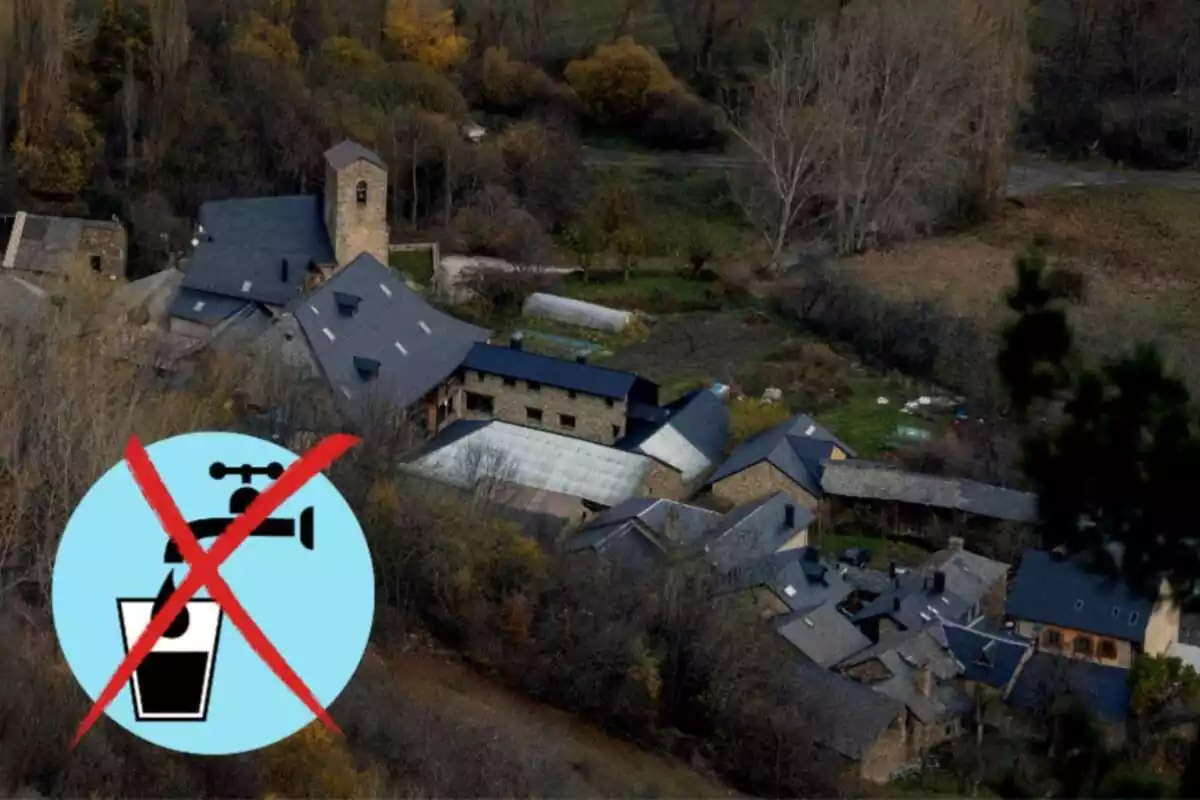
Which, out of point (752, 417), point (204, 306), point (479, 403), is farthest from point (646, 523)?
point (204, 306)

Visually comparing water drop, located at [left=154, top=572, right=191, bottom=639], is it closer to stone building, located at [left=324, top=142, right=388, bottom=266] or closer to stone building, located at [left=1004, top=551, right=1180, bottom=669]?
stone building, located at [left=1004, top=551, right=1180, bottom=669]

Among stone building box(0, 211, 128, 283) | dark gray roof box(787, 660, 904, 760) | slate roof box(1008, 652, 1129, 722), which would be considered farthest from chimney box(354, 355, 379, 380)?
slate roof box(1008, 652, 1129, 722)

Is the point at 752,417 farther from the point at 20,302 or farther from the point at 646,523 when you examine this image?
the point at 20,302

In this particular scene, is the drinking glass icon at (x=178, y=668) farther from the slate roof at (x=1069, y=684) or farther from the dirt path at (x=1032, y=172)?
the dirt path at (x=1032, y=172)

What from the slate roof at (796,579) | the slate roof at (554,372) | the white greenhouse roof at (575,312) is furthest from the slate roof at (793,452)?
the white greenhouse roof at (575,312)

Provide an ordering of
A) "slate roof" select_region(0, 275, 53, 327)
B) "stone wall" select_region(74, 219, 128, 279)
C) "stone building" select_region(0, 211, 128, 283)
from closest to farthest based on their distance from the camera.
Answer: "slate roof" select_region(0, 275, 53, 327), "stone building" select_region(0, 211, 128, 283), "stone wall" select_region(74, 219, 128, 279)
